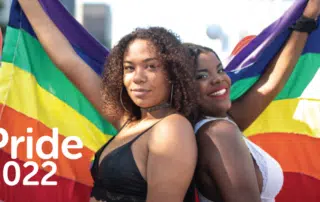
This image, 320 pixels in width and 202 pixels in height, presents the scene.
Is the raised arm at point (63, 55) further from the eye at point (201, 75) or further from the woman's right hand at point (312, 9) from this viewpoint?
the woman's right hand at point (312, 9)

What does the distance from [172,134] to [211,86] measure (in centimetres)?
50

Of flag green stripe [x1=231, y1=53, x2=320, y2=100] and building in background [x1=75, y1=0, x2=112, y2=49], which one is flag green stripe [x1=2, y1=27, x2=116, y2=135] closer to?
flag green stripe [x1=231, y1=53, x2=320, y2=100]

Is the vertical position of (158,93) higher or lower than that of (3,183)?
higher

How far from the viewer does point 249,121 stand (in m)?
3.23

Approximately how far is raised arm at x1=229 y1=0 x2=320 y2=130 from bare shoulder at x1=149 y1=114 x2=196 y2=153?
0.83 m

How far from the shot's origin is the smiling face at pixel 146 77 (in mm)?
2494

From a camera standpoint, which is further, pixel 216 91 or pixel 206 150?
pixel 216 91

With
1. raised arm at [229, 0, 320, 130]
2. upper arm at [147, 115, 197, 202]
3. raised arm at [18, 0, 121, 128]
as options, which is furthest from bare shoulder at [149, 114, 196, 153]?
raised arm at [229, 0, 320, 130]

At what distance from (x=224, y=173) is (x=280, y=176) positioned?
395 mm

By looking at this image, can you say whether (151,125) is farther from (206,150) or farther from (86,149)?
(86,149)

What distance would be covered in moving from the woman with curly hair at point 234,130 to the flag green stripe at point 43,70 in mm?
811

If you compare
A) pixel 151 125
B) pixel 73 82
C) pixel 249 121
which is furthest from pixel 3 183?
pixel 249 121

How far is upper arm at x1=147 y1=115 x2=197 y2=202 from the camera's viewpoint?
2.30m

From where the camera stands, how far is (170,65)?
2.52 metres
